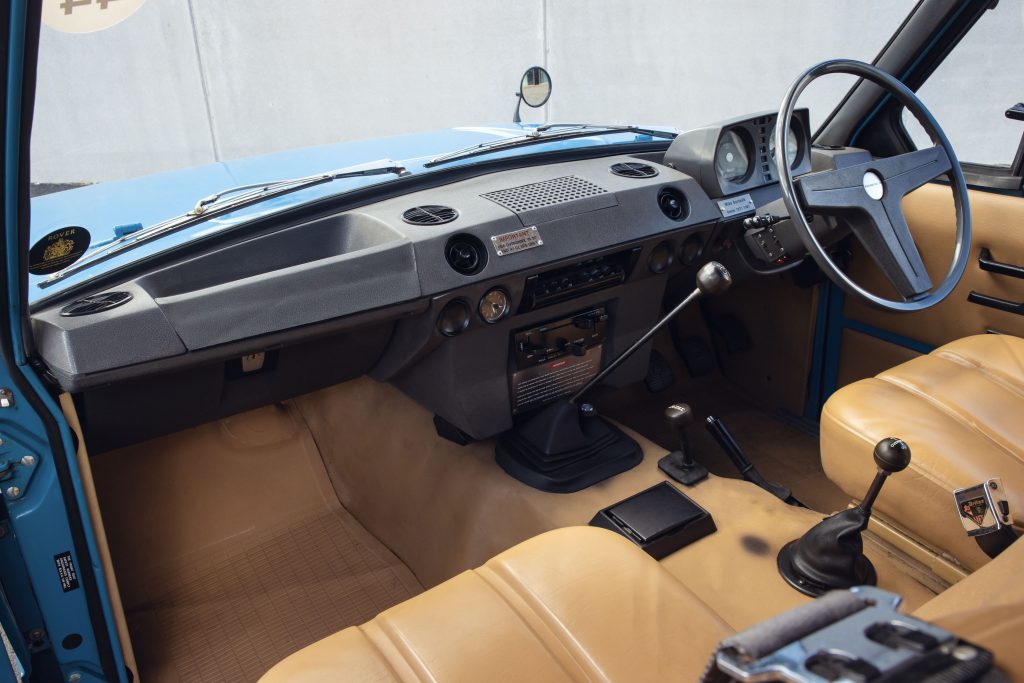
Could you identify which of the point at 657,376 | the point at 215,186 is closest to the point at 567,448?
the point at 657,376

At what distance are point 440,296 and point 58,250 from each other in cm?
72

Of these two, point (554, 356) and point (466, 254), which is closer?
point (466, 254)

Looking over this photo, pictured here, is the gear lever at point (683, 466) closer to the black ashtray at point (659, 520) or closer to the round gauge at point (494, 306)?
the black ashtray at point (659, 520)

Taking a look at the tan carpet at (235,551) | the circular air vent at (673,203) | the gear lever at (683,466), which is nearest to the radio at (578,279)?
the circular air vent at (673,203)

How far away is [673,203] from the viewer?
2092 millimetres

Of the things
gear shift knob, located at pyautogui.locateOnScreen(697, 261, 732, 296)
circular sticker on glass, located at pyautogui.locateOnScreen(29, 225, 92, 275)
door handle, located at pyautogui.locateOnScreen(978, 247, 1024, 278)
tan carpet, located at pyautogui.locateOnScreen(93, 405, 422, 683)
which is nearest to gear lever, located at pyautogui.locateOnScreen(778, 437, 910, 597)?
gear shift knob, located at pyautogui.locateOnScreen(697, 261, 732, 296)

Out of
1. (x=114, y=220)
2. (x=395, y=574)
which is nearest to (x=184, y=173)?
(x=114, y=220)

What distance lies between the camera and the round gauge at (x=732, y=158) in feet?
7.16

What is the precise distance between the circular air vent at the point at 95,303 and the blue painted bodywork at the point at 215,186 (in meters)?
0.08

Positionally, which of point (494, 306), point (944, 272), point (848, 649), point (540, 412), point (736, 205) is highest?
point (848, 649)

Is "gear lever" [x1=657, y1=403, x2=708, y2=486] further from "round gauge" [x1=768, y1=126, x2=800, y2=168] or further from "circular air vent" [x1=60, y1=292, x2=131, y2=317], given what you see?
"circular air vent" [x1=60, y1=292, x2=131, y2=317]

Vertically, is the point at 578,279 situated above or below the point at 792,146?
below

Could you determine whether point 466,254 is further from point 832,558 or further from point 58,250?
point 832,558

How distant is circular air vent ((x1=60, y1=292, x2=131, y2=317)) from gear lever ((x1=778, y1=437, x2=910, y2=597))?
1421 mm
